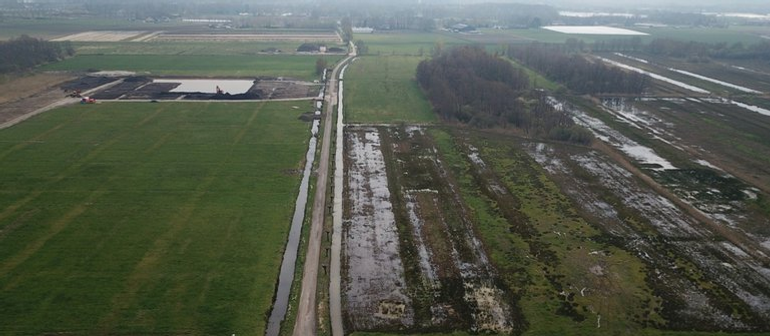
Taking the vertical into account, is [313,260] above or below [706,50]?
below

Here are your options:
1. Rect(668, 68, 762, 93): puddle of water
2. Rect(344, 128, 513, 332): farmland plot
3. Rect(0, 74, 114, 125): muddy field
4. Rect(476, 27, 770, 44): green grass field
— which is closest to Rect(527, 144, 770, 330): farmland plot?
Rect(344, 128, 513, 332): farmland plot

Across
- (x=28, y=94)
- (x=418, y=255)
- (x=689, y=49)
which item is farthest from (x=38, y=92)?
(x=689, y=49)

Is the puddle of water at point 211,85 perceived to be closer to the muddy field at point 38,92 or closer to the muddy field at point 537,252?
the muddy field at point 38,92

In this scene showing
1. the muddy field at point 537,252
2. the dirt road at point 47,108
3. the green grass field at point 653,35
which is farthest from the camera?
the green grass field at point 653,35

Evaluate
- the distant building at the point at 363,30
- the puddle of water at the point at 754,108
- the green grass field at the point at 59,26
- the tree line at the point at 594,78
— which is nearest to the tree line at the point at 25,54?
the green grass field at the point at 59,26

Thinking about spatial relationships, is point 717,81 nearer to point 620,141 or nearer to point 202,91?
point 620,141

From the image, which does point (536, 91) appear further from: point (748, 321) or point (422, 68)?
point (748, 321)
